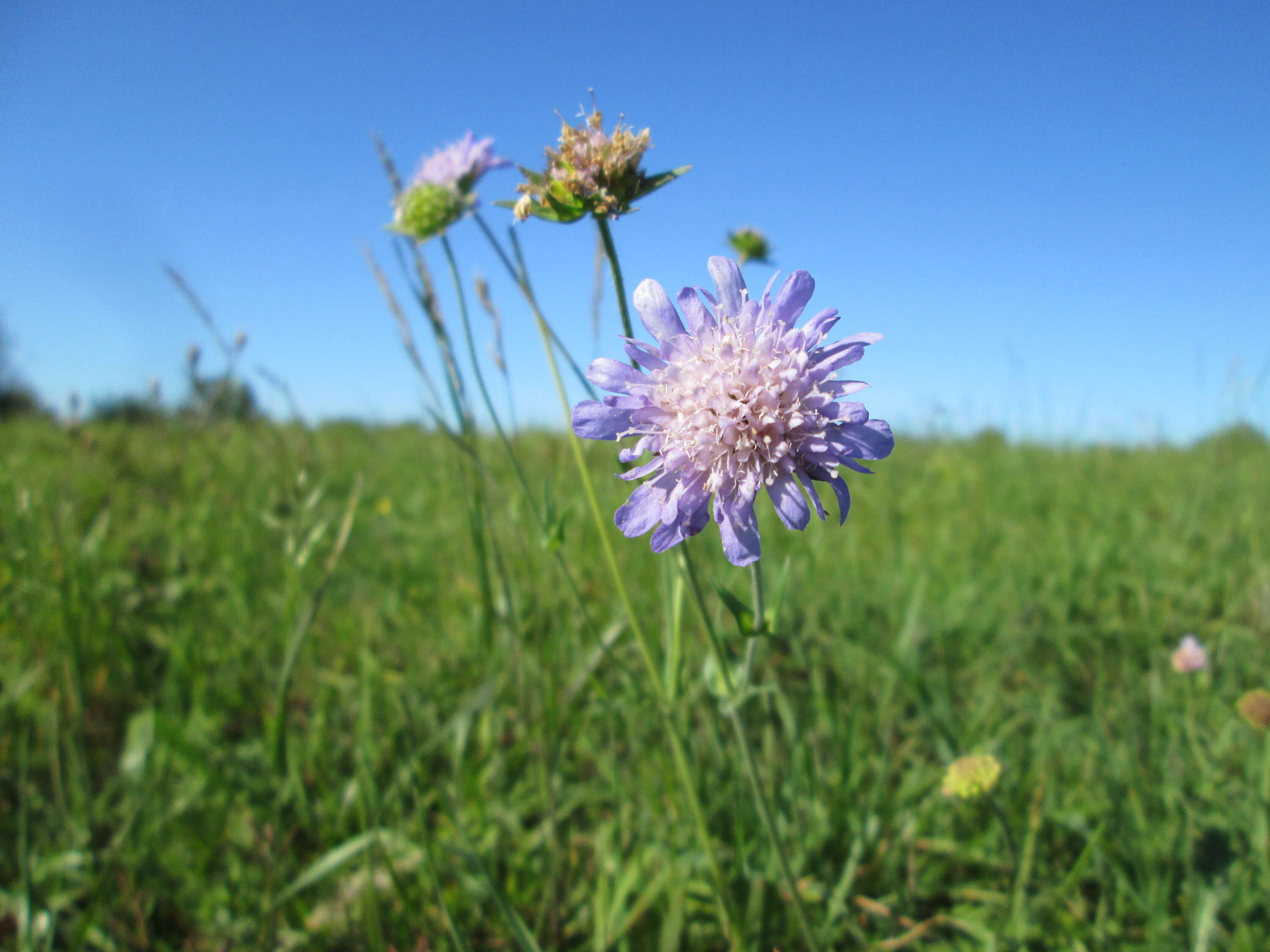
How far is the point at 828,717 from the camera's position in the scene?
1.98 meters

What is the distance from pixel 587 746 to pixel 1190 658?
171 centimetres

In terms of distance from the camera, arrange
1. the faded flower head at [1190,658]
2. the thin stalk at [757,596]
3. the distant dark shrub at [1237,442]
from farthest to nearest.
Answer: the distant dark shrub at [1237,442] < the faded flower head at [1190,658] < the thin stalk at [757,596]

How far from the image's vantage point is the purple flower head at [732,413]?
1.17m

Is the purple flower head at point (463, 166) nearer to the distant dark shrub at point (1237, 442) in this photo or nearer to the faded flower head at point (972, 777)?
the faded flower head at point (972, 777)

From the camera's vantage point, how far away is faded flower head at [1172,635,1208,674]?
1886 mm

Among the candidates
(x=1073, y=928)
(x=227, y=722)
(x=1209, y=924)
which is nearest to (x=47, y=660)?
(x=227, y=722)

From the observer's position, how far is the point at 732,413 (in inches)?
47.1

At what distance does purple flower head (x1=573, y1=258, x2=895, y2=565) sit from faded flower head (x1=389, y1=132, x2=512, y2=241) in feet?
3.27

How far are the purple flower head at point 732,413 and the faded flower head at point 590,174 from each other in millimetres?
188

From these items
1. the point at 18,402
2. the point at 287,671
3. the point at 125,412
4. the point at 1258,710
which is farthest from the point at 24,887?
the point at 18,402

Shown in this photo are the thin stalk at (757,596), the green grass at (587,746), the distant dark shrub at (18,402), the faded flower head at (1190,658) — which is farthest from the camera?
the distant dark shrub at (18,402)

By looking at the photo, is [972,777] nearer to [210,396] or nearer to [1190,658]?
[1190,658]

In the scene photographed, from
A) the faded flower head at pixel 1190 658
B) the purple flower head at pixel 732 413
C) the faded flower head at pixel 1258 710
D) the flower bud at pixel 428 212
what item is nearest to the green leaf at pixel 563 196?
the purple flower head at pixel 732 413

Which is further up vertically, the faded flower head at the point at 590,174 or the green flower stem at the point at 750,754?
the faded flower head at the point at 590,174
